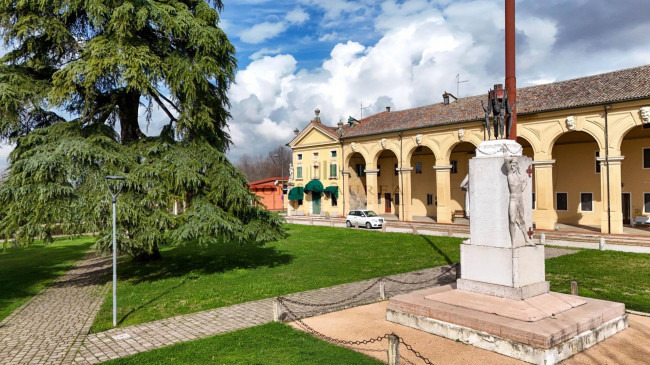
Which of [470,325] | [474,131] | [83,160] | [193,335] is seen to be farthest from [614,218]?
[83,160]

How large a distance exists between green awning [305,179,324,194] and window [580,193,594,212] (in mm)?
22761

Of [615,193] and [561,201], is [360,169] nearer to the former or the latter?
[561,201]

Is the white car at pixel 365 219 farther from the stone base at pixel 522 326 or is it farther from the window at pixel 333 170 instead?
the stone base at pixel 522 326

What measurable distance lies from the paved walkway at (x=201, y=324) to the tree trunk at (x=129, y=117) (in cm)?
774

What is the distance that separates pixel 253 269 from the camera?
16.0m

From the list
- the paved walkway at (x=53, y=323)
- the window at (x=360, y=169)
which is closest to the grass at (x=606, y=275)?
the paved walkway at (x=53, y=323)

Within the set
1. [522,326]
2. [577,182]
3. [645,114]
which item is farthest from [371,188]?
[522,326]

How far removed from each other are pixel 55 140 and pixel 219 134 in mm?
5080

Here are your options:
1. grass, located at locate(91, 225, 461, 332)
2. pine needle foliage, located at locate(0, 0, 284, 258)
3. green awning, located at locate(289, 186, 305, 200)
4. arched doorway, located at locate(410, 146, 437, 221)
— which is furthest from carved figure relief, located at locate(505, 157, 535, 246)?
green awning, located at locate(289, 186, 305, 200)

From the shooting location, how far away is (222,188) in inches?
508

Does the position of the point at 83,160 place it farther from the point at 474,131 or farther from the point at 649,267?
the point at 474,131

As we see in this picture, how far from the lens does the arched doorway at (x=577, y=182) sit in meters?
29.0

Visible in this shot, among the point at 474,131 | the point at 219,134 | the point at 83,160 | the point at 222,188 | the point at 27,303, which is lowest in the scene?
the point at 27,303

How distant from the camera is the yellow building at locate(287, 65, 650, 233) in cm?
2455
